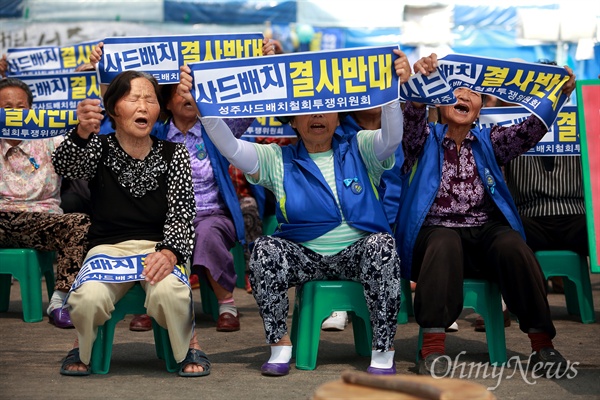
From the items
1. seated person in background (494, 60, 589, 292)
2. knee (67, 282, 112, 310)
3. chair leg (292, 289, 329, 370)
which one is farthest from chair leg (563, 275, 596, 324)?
knee (67, 282, 112, 310)

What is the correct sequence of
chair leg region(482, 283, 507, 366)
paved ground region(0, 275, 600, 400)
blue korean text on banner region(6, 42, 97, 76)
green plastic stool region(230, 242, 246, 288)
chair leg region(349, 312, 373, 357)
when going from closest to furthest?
paved ground region(0, 275, 600, 400), chair leg region(482, 283, 507, 366), chair leg region(349, 312, 373, 357), green plastic stool region(230, 242, 246, 288), blue korean text on banner region(6, 42, 97, 76)

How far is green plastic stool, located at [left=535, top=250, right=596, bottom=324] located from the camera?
6125 mm

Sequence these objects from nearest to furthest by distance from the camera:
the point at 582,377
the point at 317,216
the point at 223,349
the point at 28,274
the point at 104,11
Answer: the point at 582,377
the point at 317,216
the point at 223,349
the point at 28,274
the point at 104,11

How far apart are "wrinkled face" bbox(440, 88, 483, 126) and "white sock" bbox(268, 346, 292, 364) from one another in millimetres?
1559

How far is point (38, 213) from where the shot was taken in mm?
6191

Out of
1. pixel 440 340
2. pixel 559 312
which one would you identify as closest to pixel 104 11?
pixel 559 312

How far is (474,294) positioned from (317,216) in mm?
934

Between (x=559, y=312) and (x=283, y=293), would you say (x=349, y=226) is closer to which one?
(x=283, y=293)

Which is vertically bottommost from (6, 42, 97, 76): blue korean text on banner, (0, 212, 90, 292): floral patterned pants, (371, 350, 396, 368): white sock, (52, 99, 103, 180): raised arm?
(371, 350, 396, 368): white sock

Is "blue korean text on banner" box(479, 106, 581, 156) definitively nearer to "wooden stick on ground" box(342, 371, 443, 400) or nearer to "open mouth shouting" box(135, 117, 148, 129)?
"open mouth shouting" box(135, 117, 148, 129)

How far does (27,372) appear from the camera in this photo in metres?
4.74

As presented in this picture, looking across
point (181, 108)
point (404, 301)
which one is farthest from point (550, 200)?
point (181, 108)

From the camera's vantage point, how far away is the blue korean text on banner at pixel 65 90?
7297 mm

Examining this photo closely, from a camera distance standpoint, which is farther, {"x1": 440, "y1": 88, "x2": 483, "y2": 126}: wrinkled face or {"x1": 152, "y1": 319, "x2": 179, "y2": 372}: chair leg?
{"x1": 440, "y1": 88, "x2": 483, "y2": 126}: wrinkled face
